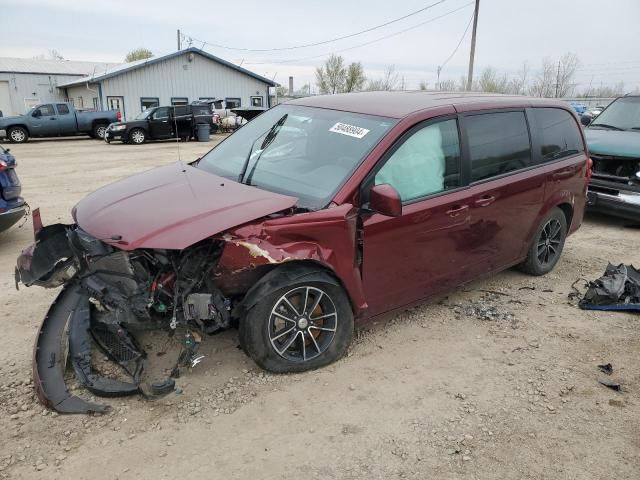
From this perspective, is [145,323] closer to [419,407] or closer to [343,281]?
[343,281]

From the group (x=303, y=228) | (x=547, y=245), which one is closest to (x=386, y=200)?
(x=303, y=228)

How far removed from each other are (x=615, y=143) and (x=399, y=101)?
5140 millimetres

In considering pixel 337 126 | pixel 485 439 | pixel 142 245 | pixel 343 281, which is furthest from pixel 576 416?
pixel 142 245

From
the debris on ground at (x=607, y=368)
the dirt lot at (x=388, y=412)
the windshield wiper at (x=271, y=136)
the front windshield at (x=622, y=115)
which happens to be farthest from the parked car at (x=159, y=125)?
the debris on ground at (x=607, y=368)

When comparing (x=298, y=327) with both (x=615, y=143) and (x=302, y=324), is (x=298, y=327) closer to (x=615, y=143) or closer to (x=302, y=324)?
(x=302, y=324)

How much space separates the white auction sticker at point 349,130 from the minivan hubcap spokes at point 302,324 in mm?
1171

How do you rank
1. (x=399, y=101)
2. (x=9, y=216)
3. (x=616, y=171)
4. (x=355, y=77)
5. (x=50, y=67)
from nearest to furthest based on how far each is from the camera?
(x=399, y=101) → (x=9, y=216) → (x=616, y=171) → (x=50, y=67) → (x=355, y=77)

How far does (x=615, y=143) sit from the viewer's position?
295 inches

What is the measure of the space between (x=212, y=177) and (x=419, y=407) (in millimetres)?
2189

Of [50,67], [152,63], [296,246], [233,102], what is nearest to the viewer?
[296,246]

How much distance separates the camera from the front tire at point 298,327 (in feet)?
10.4

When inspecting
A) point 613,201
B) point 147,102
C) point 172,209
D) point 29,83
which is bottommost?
point 613,201

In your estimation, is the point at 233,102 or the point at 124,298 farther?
the point at 233,102

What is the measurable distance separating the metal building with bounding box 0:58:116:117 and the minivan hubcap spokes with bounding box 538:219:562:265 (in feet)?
126
